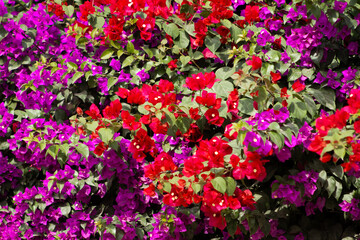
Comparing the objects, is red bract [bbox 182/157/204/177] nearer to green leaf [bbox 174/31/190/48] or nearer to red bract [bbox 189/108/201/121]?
red bract [bbox 189/108/201/121]

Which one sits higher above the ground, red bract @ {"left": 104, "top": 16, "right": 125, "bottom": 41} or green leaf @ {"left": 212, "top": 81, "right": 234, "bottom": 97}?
green leaf @ {"left": 212, "top": 81, "right": 234, "bottom": 97}

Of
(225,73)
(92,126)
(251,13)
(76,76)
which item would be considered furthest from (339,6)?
(76,76)

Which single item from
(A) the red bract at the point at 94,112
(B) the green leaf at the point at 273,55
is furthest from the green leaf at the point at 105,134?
(B) the green leaf at the point at 273,55

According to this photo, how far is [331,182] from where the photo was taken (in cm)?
251

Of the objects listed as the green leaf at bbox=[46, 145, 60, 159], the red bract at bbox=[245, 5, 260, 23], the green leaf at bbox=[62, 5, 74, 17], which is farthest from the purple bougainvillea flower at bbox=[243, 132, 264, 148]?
the green leaf at bbox=[62, 5, 74, 17]

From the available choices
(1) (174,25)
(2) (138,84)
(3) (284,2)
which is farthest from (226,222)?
(3) (284,2)

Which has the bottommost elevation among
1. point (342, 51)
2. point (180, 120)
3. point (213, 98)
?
point (180, 120)

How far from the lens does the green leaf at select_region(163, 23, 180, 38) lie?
2.72 m

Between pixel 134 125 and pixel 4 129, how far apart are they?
1.16 meters

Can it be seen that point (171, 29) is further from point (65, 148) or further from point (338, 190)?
point (338, 190)

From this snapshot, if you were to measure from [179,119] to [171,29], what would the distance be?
1.99 feet

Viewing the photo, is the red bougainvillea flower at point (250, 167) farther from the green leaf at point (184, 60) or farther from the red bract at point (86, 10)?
the red bract at point (86, 10)

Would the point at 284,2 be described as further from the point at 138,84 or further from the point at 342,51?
the point at 138,84

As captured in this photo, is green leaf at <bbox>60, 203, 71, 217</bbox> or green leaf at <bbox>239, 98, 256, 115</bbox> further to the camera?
green leaf at <bbox>60, 203, 71, 217</bbox>
